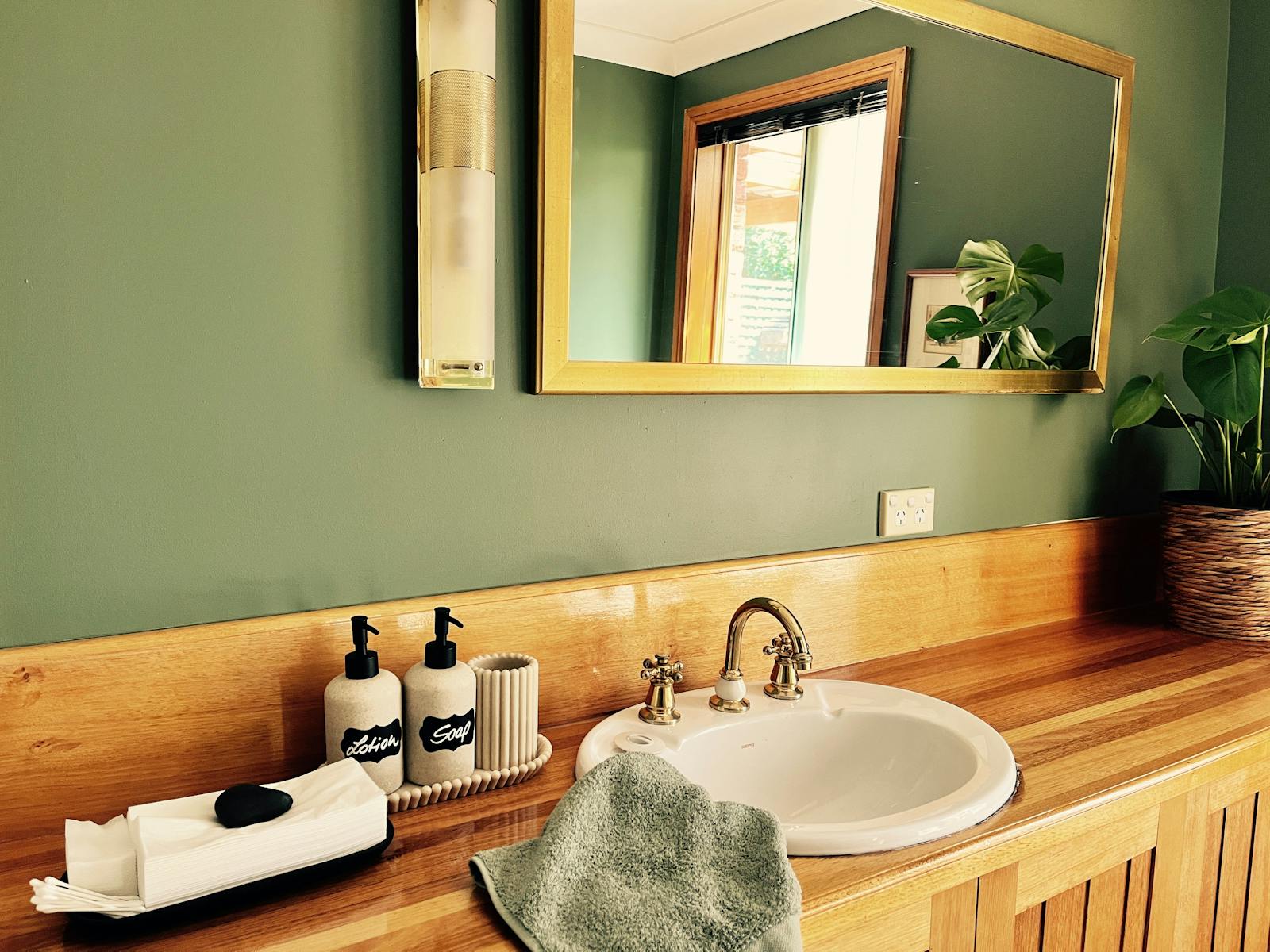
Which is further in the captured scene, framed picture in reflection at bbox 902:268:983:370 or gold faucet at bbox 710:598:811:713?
framed picture in reflection at bbox 902:268:983:370

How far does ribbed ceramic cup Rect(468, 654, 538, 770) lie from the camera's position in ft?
3.51

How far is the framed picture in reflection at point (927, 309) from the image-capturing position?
5.04 feet

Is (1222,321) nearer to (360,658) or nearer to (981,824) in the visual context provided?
(981,824)

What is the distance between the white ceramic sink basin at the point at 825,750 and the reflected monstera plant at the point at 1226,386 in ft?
2.59

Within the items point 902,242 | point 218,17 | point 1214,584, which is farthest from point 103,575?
point 1214,584

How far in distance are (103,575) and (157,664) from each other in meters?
0.10

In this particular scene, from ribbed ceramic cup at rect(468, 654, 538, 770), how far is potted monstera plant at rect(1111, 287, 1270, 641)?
4.02ft

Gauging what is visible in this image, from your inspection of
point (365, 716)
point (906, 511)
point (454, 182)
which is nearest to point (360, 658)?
point (365, 716)

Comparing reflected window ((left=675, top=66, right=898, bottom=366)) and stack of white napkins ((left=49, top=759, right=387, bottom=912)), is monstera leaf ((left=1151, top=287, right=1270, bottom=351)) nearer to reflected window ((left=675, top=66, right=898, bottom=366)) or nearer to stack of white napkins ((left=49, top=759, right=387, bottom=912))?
reflected window ((left=675, top=66, right=898, bottom=366))

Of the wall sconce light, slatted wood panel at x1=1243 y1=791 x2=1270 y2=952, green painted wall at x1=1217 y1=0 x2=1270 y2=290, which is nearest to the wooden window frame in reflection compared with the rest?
the wall sconce light

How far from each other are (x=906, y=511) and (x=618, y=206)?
28.1 inches

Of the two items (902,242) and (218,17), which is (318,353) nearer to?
(218,17)

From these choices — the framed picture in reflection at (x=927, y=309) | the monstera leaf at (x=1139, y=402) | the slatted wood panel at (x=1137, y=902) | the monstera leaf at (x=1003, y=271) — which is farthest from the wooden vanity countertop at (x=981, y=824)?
the monstera leaf at (x=1003, y=271)

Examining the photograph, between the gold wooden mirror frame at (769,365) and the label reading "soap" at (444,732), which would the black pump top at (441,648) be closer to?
the label reading "soap" at (444,732)
